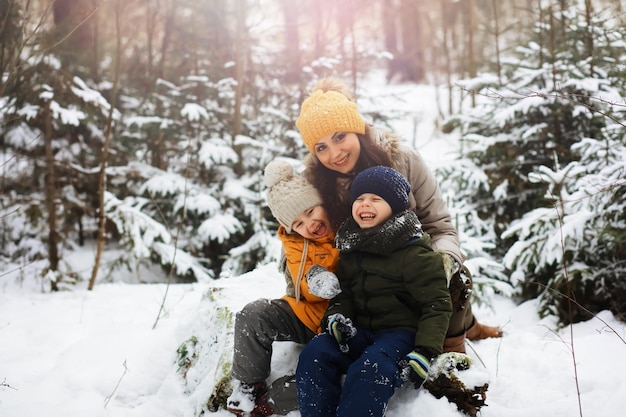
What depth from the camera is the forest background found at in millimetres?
4426

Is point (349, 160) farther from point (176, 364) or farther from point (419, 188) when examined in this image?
point (176, 364)

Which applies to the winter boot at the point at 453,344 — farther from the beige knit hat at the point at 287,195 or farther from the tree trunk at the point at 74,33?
the tree trunk at the point at 74,33

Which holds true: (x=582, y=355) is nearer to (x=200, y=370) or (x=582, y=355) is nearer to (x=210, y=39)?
(x=200, y=370)

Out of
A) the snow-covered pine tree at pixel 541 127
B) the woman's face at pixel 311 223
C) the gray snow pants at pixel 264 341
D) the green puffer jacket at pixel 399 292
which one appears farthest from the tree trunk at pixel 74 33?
the snow-covered pine tree at pixel 541 127

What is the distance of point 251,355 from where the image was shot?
8.07 feet

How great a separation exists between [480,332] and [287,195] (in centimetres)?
186

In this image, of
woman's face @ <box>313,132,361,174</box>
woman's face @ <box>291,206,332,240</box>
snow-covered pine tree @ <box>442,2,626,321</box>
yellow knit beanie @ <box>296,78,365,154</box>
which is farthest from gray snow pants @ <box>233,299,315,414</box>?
snow-covered pine tree @ <box>442,2,626,321</box>

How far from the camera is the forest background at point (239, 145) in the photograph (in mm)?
4426

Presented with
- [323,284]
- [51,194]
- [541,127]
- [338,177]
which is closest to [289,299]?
[323,284]

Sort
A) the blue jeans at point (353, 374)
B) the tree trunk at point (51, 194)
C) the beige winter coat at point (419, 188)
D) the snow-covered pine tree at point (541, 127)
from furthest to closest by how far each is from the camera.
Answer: the tree trunk at point (51, 194)
the snow-covered pine tree at point (541, 127)
the beige winter coat at point (419, 188)
the blue jeans at point (353, 374)

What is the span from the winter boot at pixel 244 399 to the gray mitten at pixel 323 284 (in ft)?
2.16

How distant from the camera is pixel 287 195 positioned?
8.57 ft

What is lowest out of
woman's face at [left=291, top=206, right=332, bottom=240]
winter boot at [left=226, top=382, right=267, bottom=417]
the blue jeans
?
winter boot at [left=226, top=382, right=267, bottom=417]

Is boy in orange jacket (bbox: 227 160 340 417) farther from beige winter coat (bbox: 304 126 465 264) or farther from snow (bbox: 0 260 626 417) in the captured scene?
beige winter coat (bbox: 304 126 465 264)
